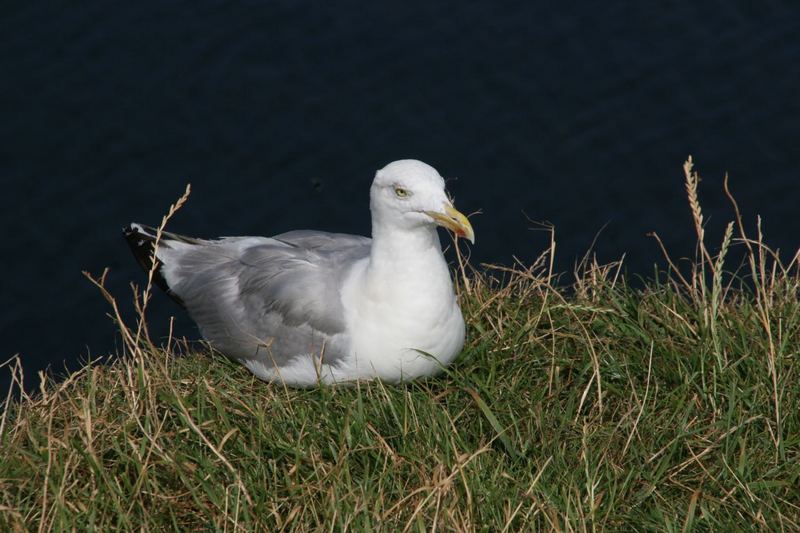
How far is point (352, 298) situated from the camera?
18.7 feet

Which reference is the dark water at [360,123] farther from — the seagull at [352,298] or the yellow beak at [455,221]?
the yellow beak at [455,221]

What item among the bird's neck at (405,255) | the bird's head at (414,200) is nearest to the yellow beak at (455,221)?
the bird's head at (414,200)

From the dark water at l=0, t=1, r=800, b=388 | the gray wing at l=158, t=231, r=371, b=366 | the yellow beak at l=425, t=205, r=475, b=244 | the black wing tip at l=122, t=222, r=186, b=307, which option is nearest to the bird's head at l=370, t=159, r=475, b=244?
the yellow beak at l=425, t=205, r=475, b=244

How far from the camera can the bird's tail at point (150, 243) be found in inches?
267

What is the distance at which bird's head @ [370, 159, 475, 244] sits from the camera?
5.15m

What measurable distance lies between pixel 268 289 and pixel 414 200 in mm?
1204

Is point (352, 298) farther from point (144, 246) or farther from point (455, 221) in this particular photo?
point (144, 246)

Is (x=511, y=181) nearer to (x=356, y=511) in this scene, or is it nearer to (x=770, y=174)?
(x=770, y=174)

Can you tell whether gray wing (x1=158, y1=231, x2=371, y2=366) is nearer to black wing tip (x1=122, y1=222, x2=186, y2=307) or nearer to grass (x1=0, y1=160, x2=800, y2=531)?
black wing tip (x1=122, y1=222, x2=186, y2=307)

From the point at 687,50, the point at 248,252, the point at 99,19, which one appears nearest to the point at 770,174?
the point at 687,50

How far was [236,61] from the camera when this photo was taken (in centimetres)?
1202

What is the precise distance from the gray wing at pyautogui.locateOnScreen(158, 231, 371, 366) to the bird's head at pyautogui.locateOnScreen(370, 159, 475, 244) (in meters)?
0.63

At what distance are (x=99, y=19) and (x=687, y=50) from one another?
20.6 ft

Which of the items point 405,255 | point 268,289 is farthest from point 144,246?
point 405,255
